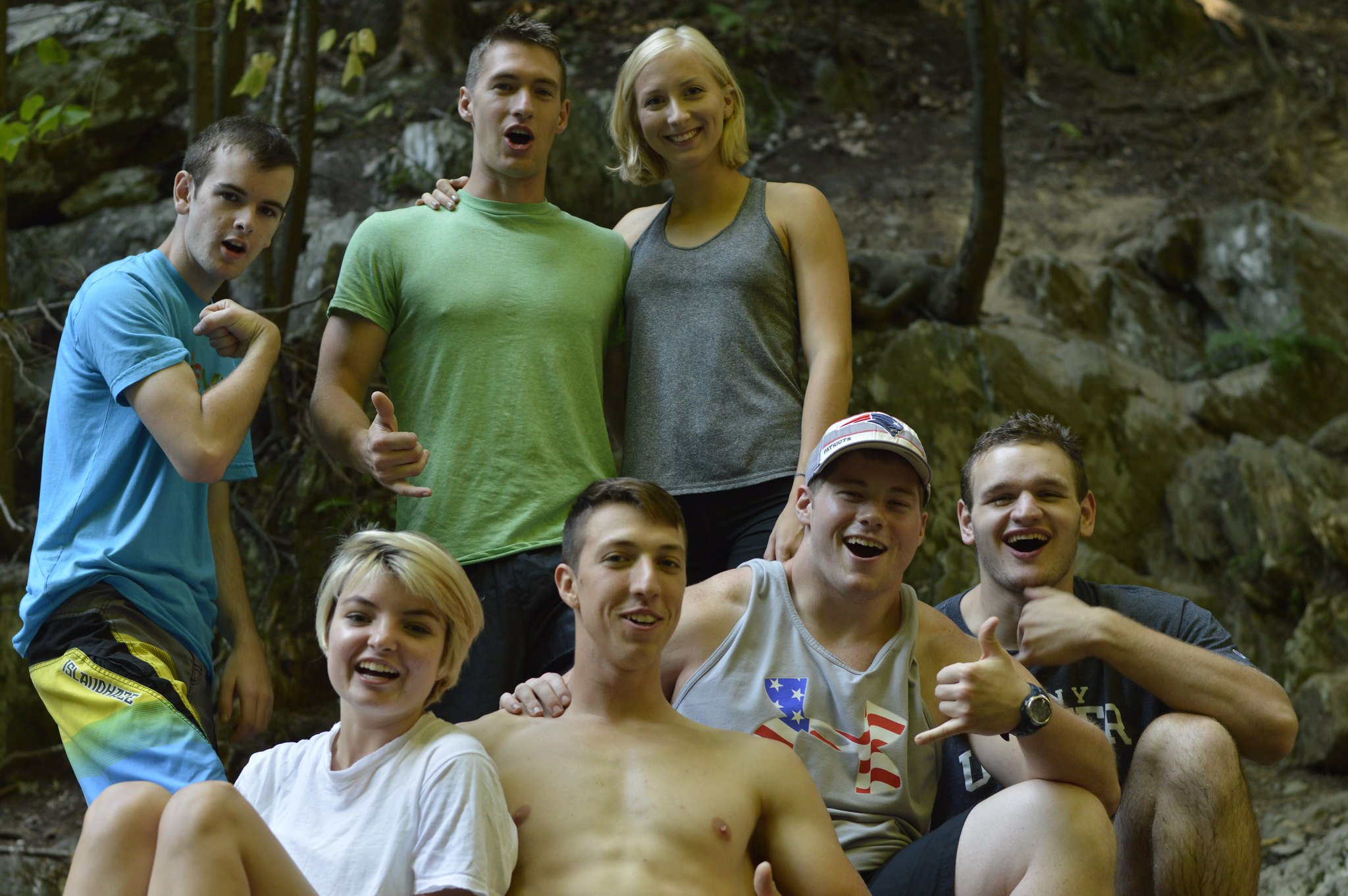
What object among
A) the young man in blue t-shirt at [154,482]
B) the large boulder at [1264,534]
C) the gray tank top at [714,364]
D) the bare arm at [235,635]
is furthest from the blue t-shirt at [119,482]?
the large boulder at [1264,534]

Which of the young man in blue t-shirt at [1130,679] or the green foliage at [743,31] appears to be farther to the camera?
the green foliage at [743,31]

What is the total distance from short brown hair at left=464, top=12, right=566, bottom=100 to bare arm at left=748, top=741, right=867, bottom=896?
6.49ft

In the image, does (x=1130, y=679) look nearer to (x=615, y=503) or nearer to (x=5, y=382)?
(x=615, y=503)

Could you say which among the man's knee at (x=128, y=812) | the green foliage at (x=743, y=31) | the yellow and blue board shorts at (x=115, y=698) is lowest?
the man's knee at (x=128, y=812)

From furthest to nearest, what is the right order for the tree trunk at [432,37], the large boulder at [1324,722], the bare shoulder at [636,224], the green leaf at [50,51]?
the tree trunk at [432,37] → the large boulder at [1324,722] → the green leaf at [50,51] → the bare shoulder at [636,224]

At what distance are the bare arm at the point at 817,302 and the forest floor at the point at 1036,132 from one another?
492cm

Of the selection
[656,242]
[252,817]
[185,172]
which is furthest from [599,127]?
[252,817]

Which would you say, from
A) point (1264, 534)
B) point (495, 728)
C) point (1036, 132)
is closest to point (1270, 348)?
point (1264, 534)

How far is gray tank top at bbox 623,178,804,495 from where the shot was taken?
329 centimetres

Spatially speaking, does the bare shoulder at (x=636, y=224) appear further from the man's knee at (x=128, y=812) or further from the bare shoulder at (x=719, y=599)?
the man's knee at (x=128, y=812)

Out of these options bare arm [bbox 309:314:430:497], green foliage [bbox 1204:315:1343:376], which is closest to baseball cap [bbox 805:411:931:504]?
bare arm [bbox 309:314:430:497]

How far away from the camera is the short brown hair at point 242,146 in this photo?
9.69ft

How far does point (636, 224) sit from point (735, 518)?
3.26 feet

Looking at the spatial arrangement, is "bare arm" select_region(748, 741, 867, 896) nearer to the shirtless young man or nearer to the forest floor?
the shirtless young man
